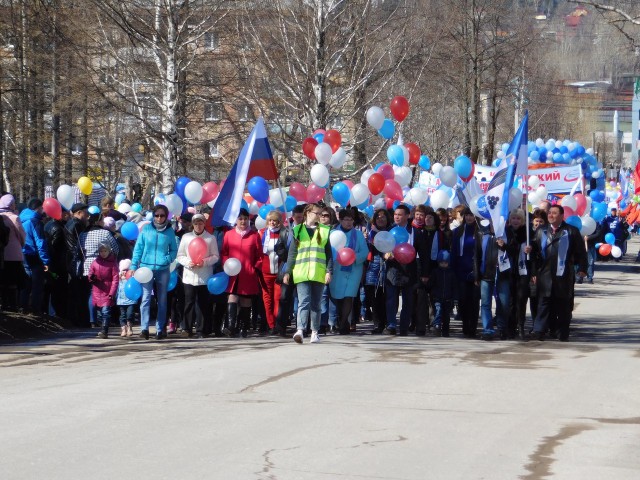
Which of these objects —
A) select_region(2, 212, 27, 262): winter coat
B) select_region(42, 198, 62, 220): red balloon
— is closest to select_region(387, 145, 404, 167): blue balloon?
select_region(42, 198, 62, 220): red balloon

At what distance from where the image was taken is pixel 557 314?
15219 millimetres

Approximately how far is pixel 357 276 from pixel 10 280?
4520 mm

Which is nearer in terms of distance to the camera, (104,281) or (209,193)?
(104,281)

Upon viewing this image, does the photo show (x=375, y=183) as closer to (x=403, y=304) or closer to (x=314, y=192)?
(x=314, y=192)

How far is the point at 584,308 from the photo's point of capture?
20.8m

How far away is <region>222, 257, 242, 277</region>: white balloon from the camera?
48.4ft

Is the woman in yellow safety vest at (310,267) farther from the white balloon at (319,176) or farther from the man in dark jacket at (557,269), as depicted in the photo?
the man in dark jacket at (557,269)

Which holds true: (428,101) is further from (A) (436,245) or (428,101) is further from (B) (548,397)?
(B) (548,397)

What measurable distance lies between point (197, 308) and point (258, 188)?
1.73 m

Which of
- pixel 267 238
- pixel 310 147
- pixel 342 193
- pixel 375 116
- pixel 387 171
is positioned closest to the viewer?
pixel 267 238

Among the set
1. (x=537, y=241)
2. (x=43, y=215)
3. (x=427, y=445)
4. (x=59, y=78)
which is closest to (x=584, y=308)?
(x=537, y=241)

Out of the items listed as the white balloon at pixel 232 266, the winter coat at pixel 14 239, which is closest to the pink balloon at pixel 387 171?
the white balloon at pixel 232 266

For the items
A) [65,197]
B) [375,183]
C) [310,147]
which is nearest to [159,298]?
[65,197]

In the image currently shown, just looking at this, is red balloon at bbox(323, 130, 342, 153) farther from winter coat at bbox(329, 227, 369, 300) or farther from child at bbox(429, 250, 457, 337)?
child at bbox(429, 250, 457, 337)
